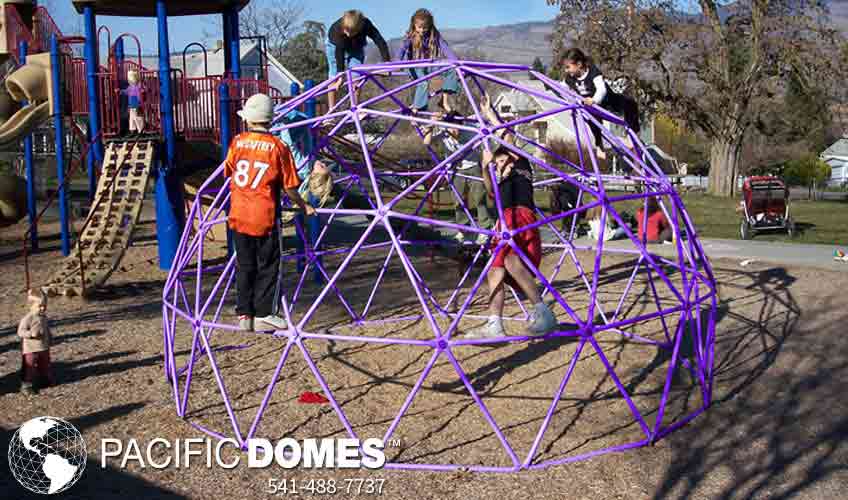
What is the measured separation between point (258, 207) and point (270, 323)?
30.6 inches

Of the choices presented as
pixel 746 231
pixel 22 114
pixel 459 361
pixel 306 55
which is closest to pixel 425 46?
pixel 459 361

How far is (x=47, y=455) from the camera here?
207 inches

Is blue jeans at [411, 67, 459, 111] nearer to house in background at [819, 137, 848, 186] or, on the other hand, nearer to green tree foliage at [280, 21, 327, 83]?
green tree foliage at [280, 21, 327, 83]

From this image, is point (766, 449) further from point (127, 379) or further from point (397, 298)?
point (397, 298)

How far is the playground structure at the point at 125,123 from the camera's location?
1170 centimetres

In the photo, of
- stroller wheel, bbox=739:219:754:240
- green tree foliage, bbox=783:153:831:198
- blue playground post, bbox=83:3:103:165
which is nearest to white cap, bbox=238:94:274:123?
blue playground post, bbox=83:3:103:165

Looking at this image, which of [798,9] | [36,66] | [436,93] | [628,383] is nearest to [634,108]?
[436,93]

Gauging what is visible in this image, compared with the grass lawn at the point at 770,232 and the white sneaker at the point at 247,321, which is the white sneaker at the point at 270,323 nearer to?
the white sneaker at the point at 247,321

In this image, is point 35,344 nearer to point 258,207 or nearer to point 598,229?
point 258,207

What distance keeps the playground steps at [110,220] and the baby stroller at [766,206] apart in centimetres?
1066

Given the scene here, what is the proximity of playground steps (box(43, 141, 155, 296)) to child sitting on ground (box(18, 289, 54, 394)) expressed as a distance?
4.20 m

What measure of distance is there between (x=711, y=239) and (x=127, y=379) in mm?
11504

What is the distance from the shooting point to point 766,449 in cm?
566

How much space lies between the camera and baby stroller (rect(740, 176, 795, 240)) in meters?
16.3
